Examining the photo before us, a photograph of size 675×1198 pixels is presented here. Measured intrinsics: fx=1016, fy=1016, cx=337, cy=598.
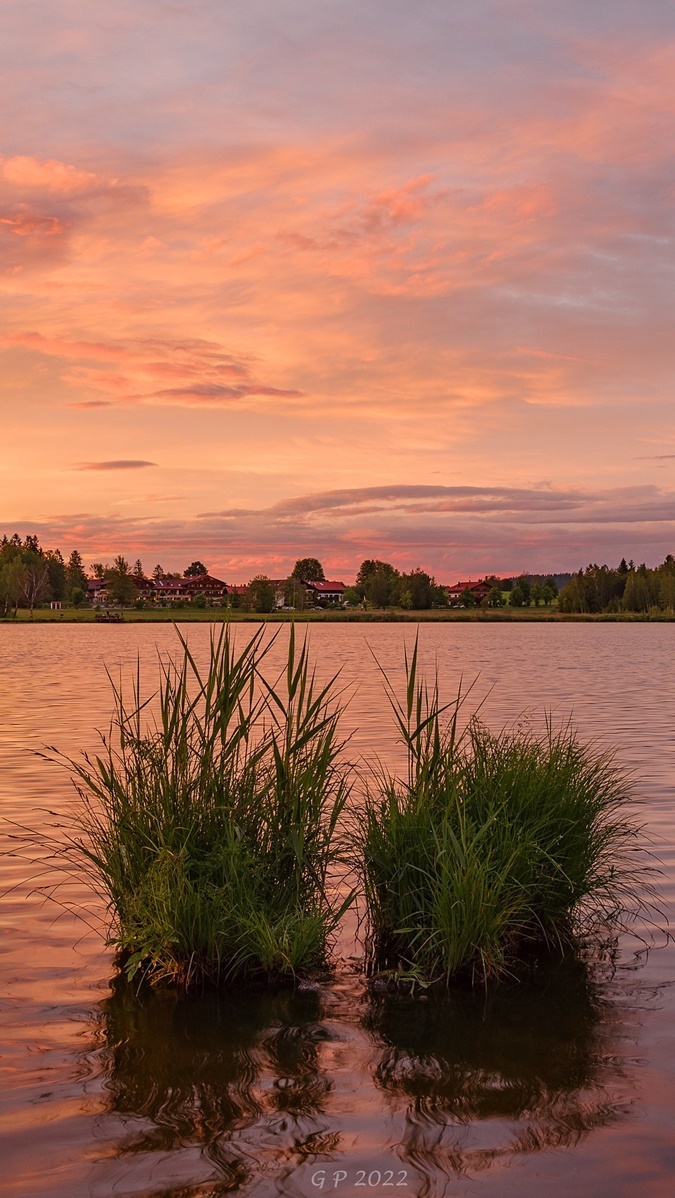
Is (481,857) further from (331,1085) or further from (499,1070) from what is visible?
(331,1085)

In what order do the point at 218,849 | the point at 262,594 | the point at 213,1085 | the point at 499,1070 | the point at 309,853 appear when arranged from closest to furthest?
the point at 213,1085 → the point at 499,1070 → the point at 218,849 → the point at 309,853 → the point at 262,594

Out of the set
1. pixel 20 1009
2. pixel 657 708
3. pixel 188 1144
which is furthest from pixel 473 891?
pixel 657 708

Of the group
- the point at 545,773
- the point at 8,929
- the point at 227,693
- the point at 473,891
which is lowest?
the point at 8,929

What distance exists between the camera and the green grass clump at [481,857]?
794cm

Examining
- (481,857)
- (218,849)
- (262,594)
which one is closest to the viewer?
(218,849)

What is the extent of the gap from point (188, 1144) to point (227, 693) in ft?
12.0

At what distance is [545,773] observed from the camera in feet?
30.1

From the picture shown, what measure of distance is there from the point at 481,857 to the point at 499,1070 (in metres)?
2.03

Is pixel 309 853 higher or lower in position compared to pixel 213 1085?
higher

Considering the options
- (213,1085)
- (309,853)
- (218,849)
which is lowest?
(213,1085)

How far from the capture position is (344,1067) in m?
6.57

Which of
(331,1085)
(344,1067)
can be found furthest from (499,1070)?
(331,1085)

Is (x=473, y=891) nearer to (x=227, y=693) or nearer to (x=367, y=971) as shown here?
(x=367, y=971)

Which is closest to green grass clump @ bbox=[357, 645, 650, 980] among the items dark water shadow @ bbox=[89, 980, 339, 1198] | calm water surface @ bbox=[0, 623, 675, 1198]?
calm water surface @ bbox=[0, 623, 675, 1198]
